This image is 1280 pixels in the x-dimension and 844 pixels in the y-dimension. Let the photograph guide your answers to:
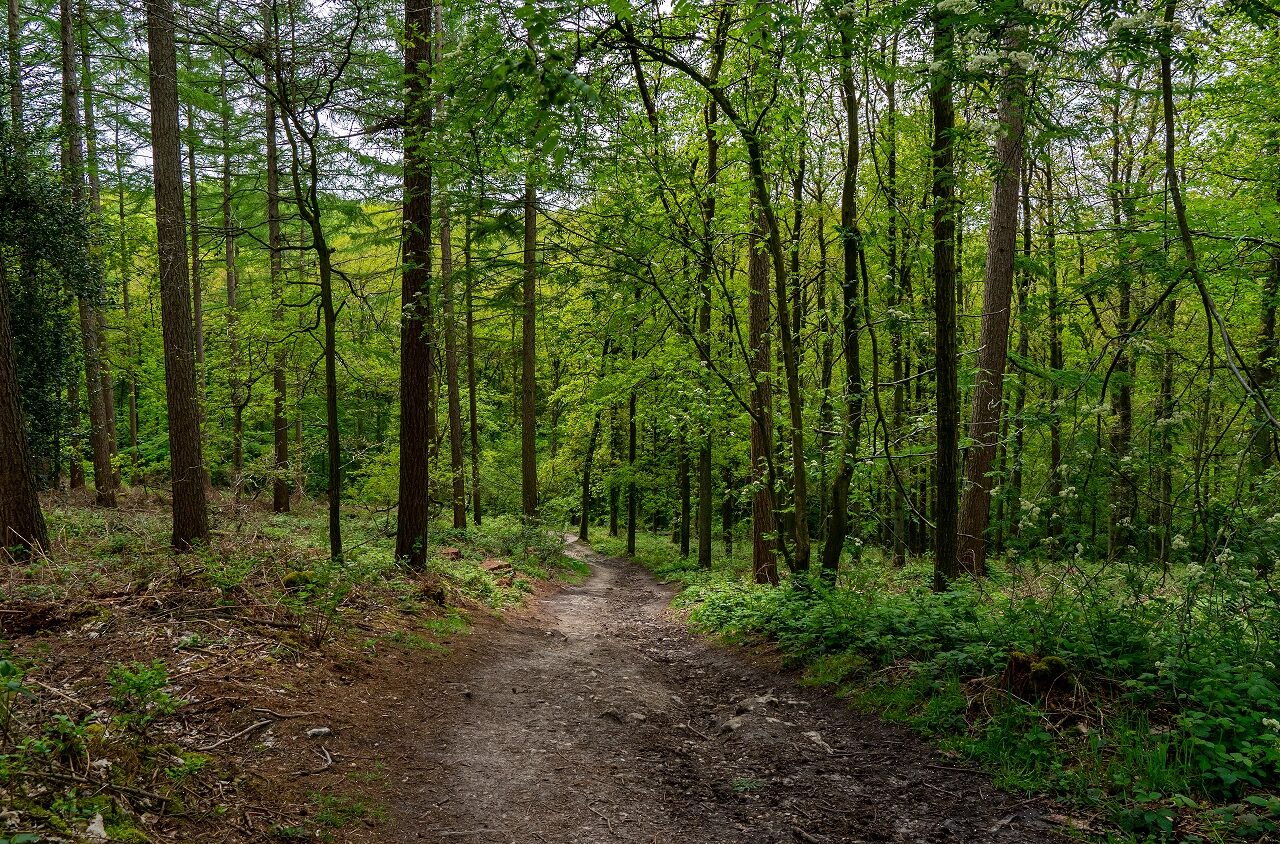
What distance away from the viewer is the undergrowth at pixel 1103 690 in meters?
3.36

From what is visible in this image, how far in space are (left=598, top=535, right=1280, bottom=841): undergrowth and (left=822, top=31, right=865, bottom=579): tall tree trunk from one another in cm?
139

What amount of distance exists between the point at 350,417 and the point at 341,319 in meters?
23.9

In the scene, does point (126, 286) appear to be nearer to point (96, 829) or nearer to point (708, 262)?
point (708, 262)

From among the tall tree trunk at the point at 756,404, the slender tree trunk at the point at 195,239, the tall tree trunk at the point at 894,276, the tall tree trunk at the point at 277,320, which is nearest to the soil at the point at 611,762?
the tall tree trunk at the point at 894,276

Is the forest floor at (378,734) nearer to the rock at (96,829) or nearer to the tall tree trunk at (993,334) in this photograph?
the rock at (96,829)

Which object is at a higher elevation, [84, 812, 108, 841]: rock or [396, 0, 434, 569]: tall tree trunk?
[396, 0, 434, 569]: tall tree trunk

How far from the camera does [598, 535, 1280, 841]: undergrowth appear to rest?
3361mm

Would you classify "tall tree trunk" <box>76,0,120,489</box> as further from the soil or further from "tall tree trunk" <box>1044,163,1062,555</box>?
"tall tree trunk" <box>1044,163,1062,555</box>

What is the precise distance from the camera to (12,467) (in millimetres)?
6969

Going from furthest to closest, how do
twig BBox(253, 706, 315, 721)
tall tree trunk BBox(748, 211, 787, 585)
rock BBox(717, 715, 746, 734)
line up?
tall tree trunk BBox(748, 211, 787, 585)
rock BBox(717, 715, 746, 734)
twig BBox(253, 706, 315, 721)

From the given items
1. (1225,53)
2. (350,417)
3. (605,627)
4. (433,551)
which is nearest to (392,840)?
(605,627)

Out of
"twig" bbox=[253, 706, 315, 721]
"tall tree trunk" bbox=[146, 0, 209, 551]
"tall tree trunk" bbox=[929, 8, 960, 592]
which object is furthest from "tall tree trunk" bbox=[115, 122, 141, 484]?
"tall tree trunk" bbox=[929, 8, 960, 592]

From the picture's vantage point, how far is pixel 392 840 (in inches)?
140

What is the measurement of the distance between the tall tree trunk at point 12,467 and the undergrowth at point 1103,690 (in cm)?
855
